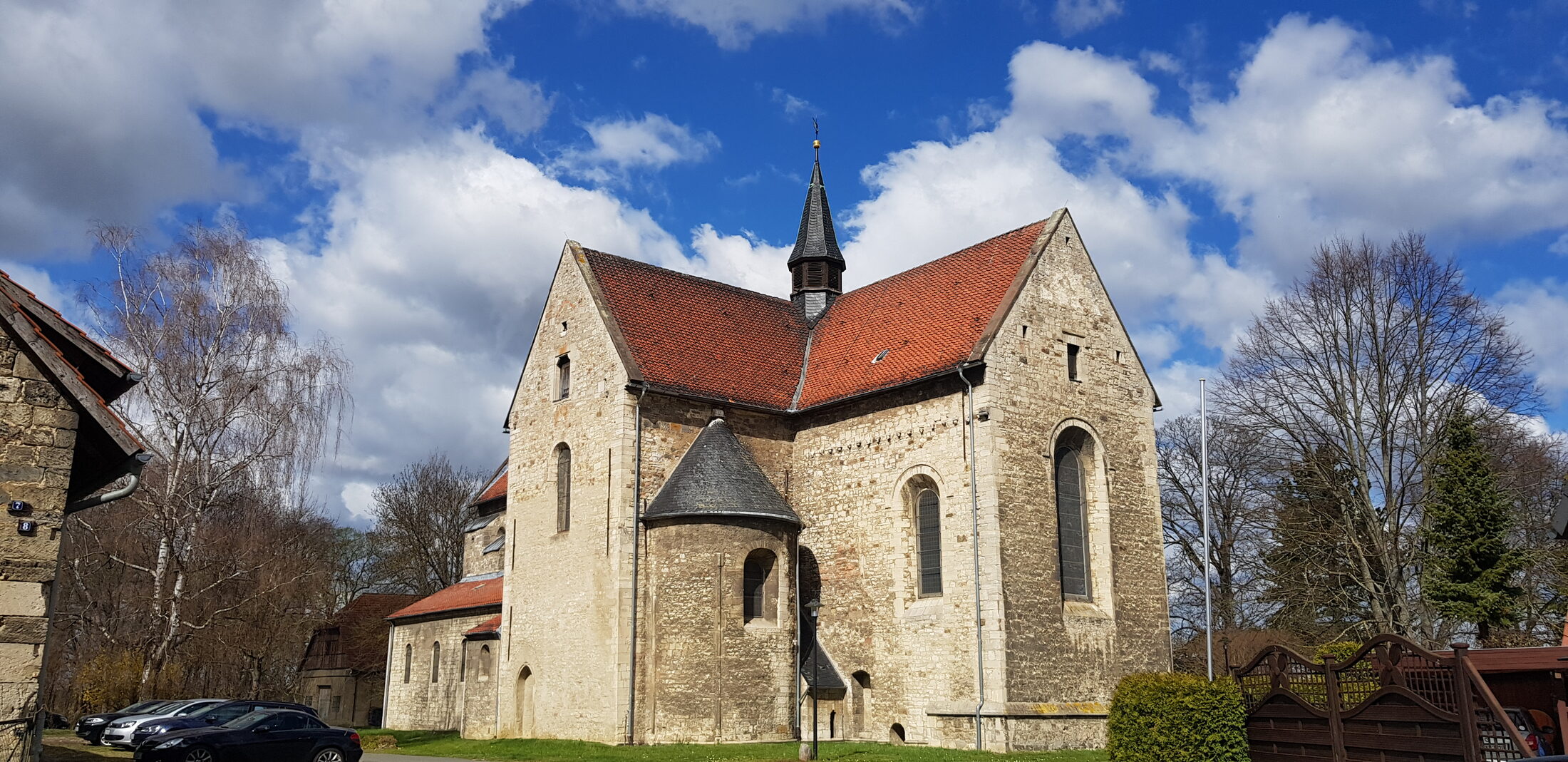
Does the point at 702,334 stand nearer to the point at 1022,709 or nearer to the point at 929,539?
the point at 929,539

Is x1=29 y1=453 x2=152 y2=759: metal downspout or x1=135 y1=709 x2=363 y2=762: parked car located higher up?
x1=29 y1=453 x2=152 y2=759: metal downspout

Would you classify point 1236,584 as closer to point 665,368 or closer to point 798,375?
point 798,375

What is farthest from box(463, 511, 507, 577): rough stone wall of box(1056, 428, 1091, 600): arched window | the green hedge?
the green hedge

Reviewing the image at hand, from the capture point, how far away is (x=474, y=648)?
1217 inches

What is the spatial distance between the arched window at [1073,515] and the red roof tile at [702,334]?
7116 mm

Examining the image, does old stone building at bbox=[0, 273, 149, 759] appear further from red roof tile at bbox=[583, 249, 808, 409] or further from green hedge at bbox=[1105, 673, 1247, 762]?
red roof tile at bbox=[583, 249, 808, 409]

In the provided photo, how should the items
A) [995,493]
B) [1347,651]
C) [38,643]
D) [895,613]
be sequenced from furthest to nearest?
[895,613] → [995,493] → [1347,651] → [38,643]

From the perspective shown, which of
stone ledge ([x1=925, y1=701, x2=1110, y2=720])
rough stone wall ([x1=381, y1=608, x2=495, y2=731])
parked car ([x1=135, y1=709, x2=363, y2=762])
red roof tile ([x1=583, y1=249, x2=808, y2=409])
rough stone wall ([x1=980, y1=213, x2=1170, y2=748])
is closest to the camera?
parked car ([x1=135, y1=709, x2=363, y2=762])

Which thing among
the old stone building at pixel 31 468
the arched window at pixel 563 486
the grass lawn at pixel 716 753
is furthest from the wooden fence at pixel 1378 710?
the arched window at pixel 563 486

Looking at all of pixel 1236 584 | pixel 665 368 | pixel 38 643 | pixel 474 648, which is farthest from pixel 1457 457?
pixel 38 643

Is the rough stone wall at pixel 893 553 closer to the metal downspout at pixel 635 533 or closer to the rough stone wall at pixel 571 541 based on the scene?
the metal downspout at pixel 635 533

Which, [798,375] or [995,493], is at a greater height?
[798,375]

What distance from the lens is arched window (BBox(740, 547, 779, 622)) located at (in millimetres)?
24781

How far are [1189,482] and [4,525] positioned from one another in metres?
38.5
